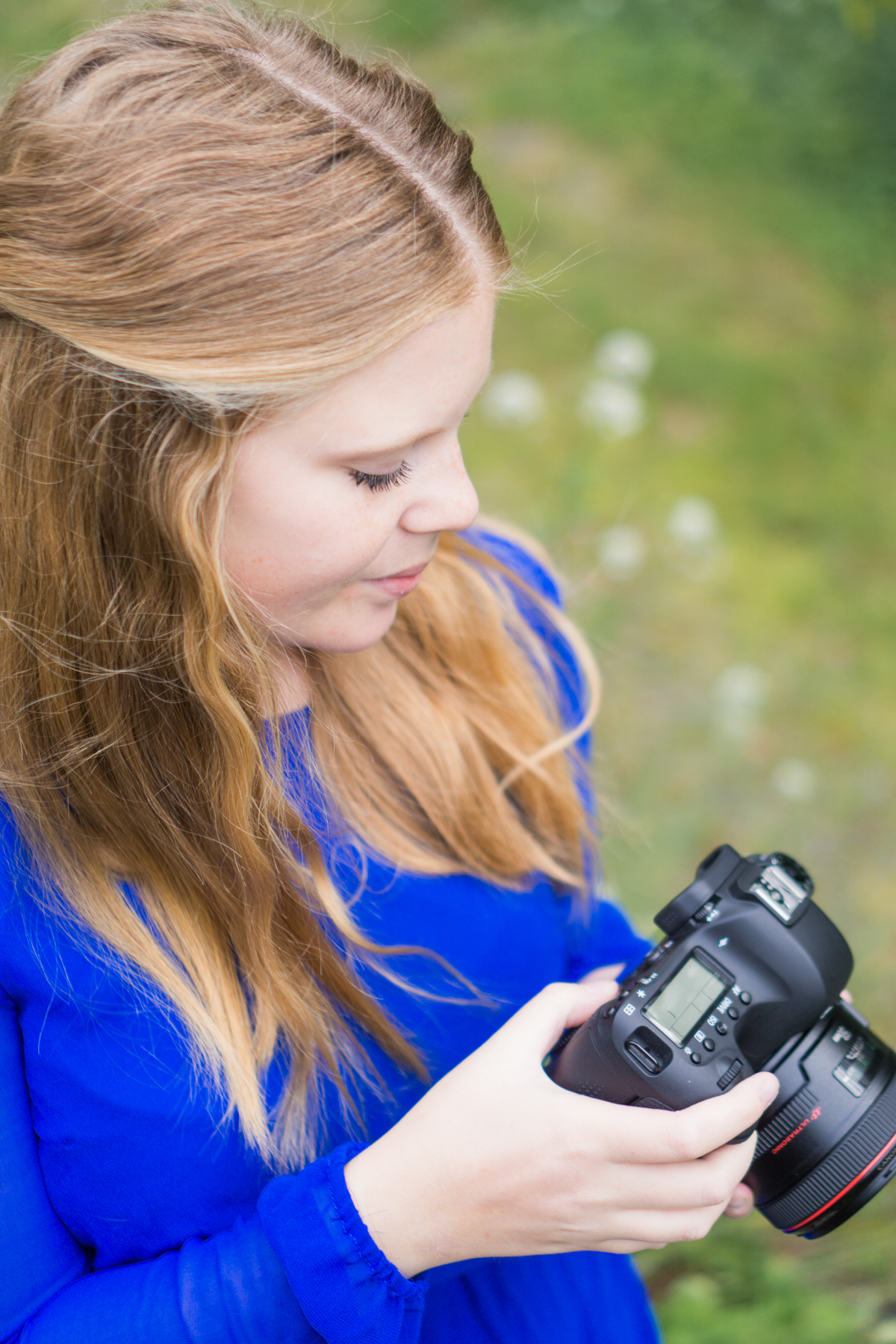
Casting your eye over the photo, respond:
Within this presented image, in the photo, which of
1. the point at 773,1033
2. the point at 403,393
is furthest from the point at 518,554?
the point at 773,1033

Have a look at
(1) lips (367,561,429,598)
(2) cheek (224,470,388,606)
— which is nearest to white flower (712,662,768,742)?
(1) lips (367,561,429,598)

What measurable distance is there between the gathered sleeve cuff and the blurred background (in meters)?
0.60

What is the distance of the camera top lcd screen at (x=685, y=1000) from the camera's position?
80 cm

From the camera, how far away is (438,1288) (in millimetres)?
935

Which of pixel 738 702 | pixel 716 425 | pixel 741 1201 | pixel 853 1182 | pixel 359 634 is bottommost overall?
pixel 716 425

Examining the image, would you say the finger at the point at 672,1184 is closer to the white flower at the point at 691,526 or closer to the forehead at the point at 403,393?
the forehead at the point at 403,393

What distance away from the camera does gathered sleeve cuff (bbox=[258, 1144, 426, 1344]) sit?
718mm

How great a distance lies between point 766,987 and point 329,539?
520mm

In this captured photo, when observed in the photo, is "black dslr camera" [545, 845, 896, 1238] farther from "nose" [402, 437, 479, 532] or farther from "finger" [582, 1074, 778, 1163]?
"nose" [402, 437, 479, 532]

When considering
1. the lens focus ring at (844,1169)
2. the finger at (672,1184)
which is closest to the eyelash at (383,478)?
the finger at (672,1184)

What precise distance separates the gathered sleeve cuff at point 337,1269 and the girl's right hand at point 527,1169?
0.01 meters

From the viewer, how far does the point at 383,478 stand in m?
0.74

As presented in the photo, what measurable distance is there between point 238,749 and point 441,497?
257 mm

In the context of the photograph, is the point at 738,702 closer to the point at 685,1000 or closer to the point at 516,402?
the point at 516,402
